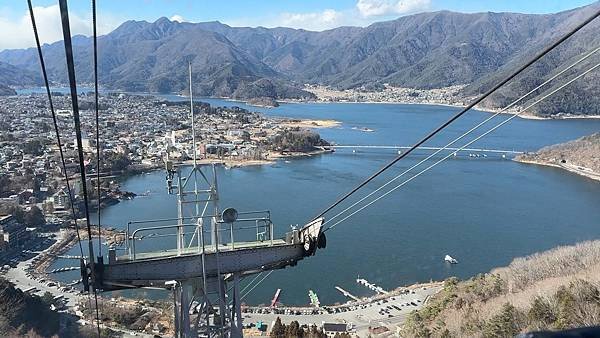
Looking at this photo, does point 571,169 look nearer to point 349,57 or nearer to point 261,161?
point 261,161

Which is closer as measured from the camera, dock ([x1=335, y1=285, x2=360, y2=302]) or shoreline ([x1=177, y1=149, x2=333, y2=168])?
dock ([x1=335, y1=285, x2=360, y2=302])

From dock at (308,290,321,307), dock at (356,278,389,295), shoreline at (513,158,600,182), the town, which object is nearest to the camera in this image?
dock at (308,290,321,307)

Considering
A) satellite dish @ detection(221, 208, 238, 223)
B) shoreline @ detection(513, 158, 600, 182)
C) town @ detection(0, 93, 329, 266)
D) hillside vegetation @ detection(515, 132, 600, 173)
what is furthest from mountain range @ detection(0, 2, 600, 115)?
satellite dish @ detection(221, 208, 238, 223)

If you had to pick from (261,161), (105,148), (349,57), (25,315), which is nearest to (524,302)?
(25,315)

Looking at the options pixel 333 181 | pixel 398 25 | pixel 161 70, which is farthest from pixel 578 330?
pixel 398 25

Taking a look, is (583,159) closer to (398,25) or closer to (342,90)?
(342,90)

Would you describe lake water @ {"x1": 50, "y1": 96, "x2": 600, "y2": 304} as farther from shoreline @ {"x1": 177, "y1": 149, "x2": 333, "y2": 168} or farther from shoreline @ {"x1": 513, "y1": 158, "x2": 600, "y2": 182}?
shoreline @ {"x1": 177, "y1": 149, "x2": 333, "y2": 168}
